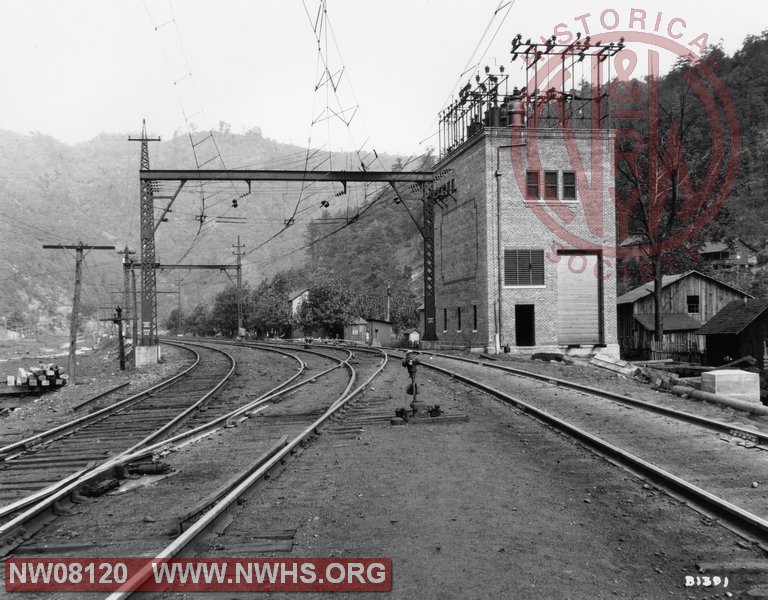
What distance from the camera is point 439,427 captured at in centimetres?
980

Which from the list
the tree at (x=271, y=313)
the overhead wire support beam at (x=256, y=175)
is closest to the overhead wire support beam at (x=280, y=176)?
the overhead wire support beam at (x=256, y=175)

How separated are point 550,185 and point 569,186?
1.00m

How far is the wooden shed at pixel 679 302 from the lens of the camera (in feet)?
135

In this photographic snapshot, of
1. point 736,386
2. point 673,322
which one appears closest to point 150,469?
point 736,386

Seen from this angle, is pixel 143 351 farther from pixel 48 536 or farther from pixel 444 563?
pixel 444 563

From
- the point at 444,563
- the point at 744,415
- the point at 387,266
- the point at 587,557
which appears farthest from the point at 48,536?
the point at 387,266

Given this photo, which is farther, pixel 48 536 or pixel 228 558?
pixel 48 536

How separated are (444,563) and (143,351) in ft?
85.4

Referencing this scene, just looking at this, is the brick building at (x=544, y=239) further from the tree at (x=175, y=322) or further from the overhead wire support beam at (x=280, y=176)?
the tree at (x=175, y=322)

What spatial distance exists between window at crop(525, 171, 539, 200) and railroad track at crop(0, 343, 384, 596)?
21.1 m

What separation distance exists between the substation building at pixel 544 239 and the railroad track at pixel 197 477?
19.4 meters

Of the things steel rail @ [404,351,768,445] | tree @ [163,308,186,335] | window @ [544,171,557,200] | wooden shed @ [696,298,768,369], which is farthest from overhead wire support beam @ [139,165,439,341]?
tree @ [163,308,186,335]

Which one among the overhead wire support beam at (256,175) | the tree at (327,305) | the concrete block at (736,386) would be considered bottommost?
the concrete block at (736,386)

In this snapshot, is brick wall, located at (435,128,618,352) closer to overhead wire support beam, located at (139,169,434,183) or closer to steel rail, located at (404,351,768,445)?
overhead wire support beam, located at (139,169,434,183)
